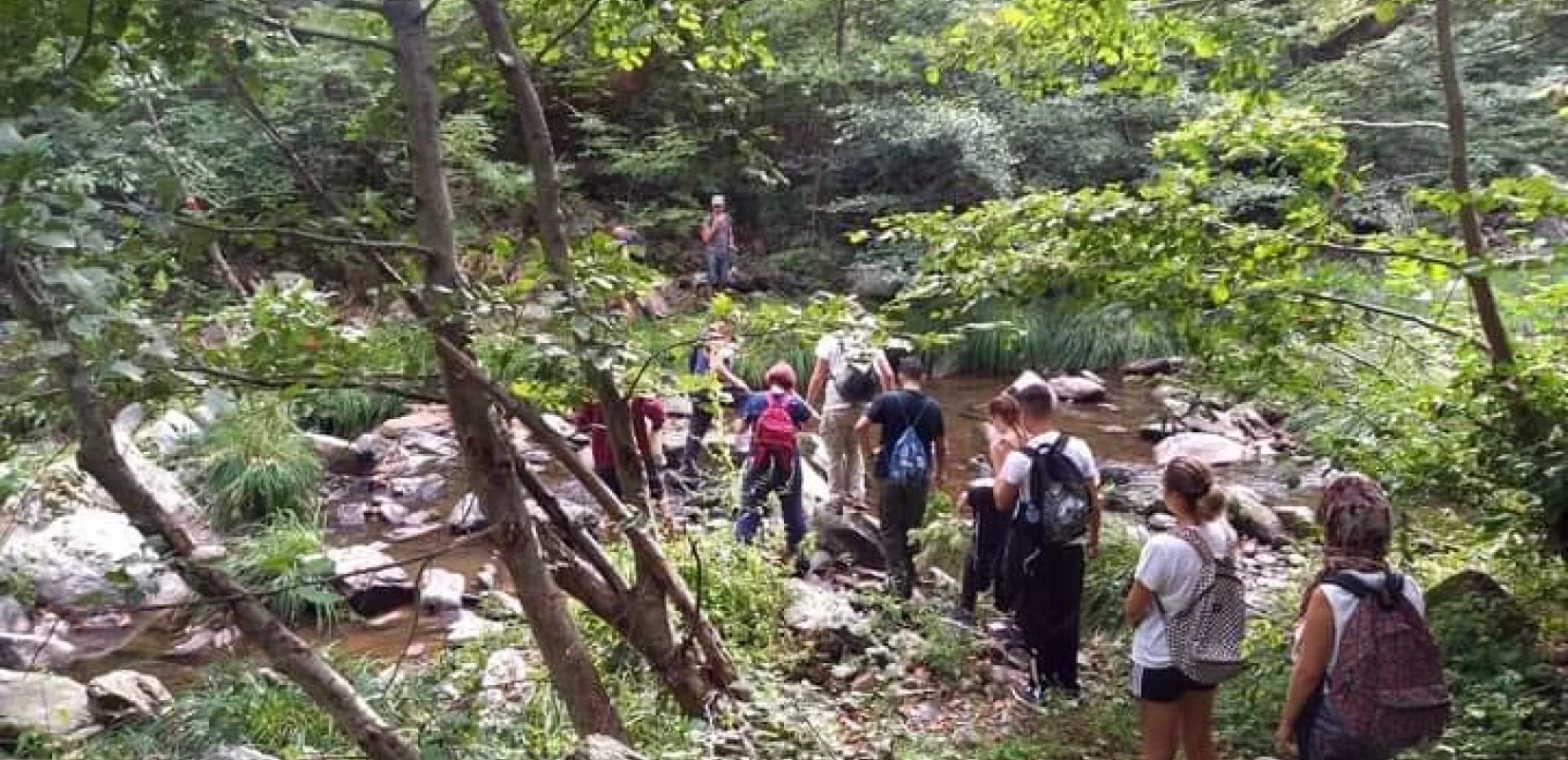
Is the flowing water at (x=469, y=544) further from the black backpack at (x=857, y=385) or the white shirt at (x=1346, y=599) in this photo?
the white shirt at (x=1346, y=599)

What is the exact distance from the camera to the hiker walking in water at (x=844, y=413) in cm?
729

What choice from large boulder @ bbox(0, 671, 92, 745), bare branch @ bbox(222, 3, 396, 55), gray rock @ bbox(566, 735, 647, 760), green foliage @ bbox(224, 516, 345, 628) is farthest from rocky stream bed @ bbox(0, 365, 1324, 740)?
bare branch @ bbox(222, 3, 396, 55)

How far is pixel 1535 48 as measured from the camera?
15.7 m

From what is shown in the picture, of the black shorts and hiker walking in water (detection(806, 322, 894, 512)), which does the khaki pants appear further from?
the black shorts

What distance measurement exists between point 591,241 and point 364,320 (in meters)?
0.70

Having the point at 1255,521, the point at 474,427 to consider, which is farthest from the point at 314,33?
the point at 1255,521

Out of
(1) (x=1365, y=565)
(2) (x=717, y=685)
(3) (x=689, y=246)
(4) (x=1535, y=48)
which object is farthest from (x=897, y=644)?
(4) (x=1535, y=48)

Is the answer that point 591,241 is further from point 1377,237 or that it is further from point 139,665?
point 139,665

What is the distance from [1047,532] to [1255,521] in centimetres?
354

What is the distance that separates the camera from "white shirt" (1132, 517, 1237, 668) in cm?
403

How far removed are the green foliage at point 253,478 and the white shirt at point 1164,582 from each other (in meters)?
6.97

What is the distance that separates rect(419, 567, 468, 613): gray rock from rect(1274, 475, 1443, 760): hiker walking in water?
18.0 feet

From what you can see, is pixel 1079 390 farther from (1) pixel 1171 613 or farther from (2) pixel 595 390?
(2) pixel 595 390

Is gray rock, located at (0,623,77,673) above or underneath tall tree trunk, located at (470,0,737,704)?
underneath
